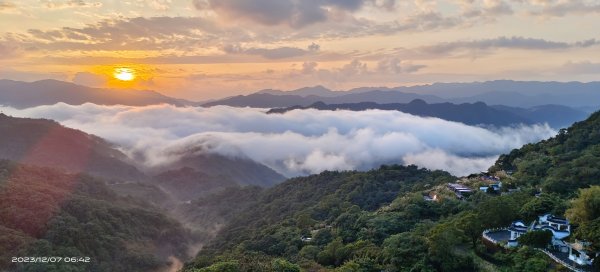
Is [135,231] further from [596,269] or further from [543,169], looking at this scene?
[596,269]

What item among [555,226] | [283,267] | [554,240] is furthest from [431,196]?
[283,267]

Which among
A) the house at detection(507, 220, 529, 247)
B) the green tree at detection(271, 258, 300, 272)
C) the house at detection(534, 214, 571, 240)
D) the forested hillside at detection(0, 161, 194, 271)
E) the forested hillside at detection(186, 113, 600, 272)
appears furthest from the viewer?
the forested hillside at detection(0, 161, 194, 271)

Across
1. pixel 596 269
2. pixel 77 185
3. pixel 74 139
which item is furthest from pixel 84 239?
pixel 74 139

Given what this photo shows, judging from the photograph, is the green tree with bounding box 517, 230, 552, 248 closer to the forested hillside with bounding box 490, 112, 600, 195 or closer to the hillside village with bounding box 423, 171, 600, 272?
the hillside village with bounding box 423, 171, 600, 272

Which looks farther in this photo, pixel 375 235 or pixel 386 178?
pixel 386 178

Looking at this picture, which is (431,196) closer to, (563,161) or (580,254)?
(563,161)

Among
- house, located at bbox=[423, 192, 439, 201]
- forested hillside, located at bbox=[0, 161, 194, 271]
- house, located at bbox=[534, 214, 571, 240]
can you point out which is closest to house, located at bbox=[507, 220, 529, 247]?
house, located at bbox=[534, 214, 571, 240]
